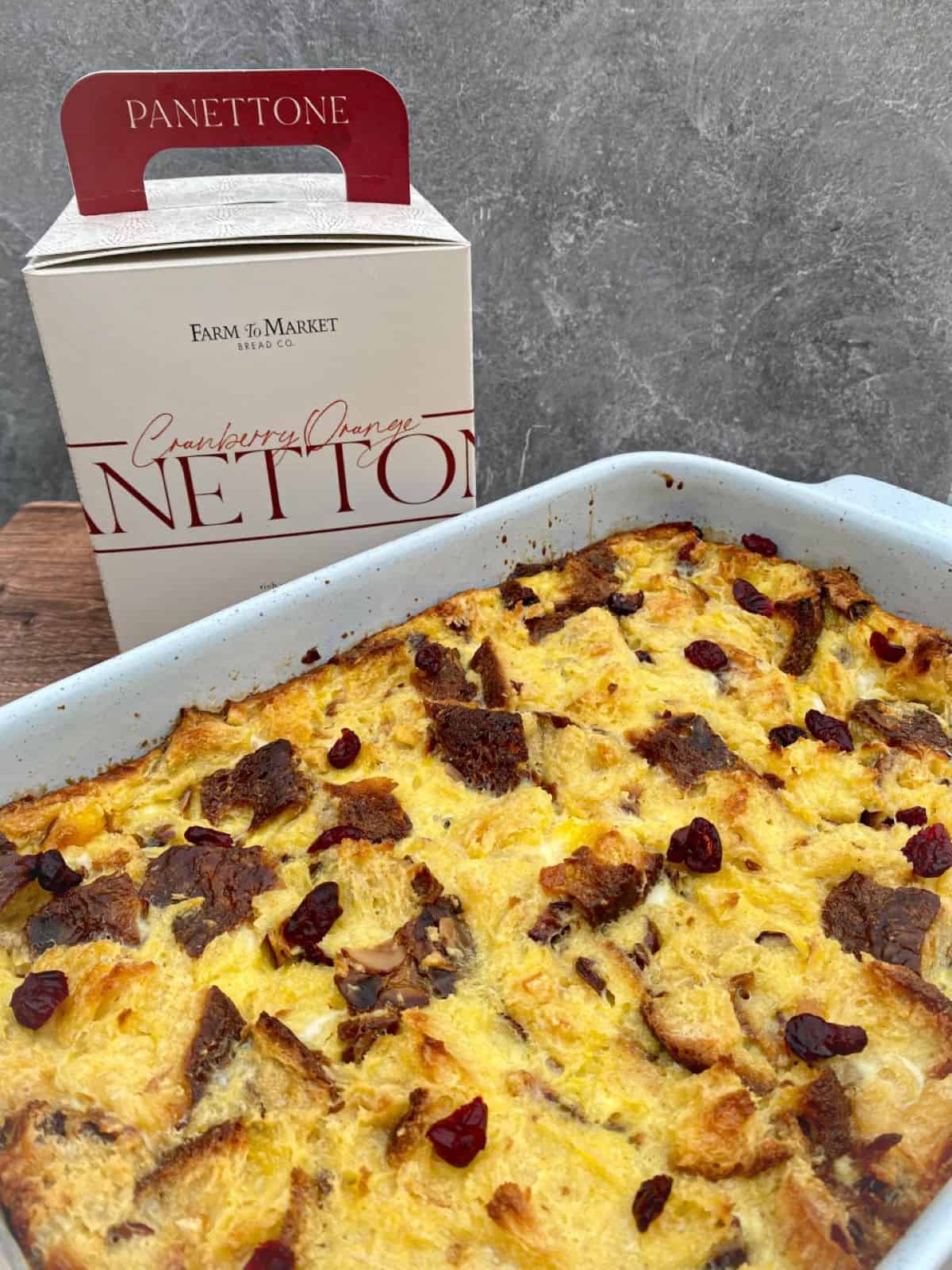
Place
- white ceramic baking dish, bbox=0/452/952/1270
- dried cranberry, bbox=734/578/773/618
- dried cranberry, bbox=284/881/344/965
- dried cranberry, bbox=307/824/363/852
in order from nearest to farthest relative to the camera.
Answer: dried cranberry, bbox=284/881/344/965, dried cranberry, bbox=307/824/363/852, white ceramic baking dish, bbox=0/452/952/1270, dried cranberry, bbox=734/578/773/618

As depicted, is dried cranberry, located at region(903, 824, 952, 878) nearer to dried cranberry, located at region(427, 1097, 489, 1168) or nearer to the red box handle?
dried cranberry, located at region(427, 1097, 489, 1168)

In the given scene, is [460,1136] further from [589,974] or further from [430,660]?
[430,660]

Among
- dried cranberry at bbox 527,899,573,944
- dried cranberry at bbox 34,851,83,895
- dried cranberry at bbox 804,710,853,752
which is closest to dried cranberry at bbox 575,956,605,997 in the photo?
dried cranberry at bbox 527,899,573,944

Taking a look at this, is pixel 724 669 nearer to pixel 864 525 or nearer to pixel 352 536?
Result: pixel 864 525

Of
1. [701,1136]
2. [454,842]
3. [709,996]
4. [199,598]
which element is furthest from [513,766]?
[199,598]

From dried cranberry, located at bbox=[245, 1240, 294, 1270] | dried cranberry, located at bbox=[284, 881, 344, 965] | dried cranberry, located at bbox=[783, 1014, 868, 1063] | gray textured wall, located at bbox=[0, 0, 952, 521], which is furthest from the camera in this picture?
gray textured wall, located at bbox=[0, 0, 952, 521]

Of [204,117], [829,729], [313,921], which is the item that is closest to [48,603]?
[204,117]

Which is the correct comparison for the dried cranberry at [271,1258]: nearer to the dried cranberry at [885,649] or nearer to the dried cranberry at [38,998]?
the dried cranberry at [38,998]

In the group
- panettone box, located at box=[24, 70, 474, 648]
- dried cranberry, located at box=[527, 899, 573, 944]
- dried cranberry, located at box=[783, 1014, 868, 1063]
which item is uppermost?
panettone box, located at box=[24, 70, 474, 648]
